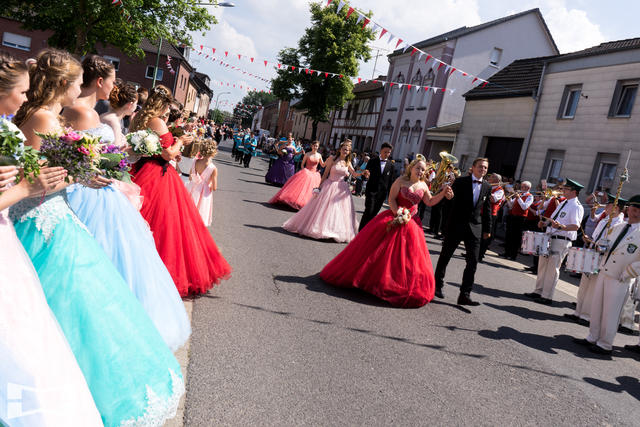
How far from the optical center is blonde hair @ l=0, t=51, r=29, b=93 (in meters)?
2.47

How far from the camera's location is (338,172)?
38.2 ft

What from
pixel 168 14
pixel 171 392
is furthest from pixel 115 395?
pixel 168 14

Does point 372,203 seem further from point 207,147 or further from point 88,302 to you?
point 88,302

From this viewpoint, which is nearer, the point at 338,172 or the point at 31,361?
the point at 31,361

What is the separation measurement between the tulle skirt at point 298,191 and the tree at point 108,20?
11897 mm

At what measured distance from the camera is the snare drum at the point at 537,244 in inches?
368

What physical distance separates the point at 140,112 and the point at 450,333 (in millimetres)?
4282

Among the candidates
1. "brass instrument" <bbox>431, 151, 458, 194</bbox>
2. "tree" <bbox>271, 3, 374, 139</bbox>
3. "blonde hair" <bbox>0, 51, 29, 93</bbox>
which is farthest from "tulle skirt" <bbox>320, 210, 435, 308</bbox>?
"tree" <bbox>271, 3, 374, 139</bbox>

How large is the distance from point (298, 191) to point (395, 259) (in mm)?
7850

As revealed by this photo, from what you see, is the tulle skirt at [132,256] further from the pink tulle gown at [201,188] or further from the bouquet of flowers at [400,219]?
the pink tulle gown at [201,188]

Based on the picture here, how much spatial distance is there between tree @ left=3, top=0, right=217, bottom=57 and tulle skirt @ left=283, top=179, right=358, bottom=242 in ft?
48.1

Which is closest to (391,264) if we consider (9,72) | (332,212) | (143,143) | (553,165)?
(143,143)

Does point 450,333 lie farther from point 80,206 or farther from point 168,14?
point 168,14

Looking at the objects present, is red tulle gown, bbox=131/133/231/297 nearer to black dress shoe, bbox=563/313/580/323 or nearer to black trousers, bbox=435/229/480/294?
black trousers, bbox=435/229/480/294
